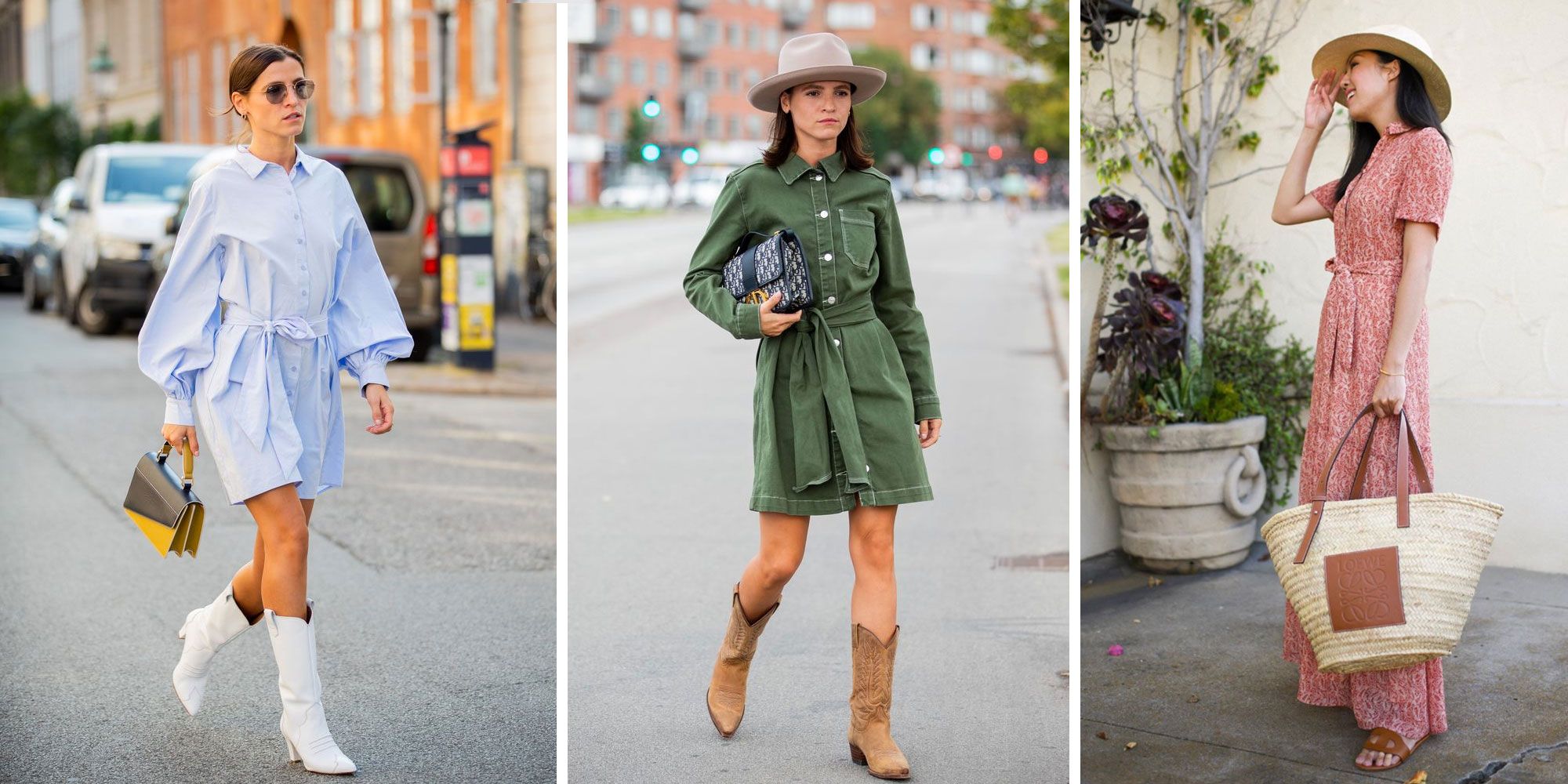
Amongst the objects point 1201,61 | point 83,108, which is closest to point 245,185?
point 1201,61

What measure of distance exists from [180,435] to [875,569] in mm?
1725

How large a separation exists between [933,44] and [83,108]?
229ft

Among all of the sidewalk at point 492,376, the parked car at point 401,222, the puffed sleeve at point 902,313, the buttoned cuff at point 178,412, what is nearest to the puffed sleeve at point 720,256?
the puffed sleeve at point 902,313

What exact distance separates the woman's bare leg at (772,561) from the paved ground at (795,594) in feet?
1.36

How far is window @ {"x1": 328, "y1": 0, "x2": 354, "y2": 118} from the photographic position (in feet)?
93.1

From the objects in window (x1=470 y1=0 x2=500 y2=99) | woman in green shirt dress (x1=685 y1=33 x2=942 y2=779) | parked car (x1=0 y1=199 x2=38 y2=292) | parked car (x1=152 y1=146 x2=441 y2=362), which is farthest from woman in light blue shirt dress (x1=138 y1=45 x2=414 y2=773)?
parked car (x1=0 y1=199 x2=38 y2=292)

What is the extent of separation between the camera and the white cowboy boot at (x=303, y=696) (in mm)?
4133

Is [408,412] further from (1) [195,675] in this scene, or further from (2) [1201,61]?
(1) [195,675]

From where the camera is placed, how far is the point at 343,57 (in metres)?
29.2

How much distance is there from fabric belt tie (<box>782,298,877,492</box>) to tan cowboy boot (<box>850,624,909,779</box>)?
1.32 feet

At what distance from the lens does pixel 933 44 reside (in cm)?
10031

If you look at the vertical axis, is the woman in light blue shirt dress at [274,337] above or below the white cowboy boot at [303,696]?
above

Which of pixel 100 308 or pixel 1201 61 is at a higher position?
pixel 1201 61

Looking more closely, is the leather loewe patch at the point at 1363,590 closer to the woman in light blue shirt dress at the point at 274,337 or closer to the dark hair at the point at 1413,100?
the dark hair at the point at 1413,100
